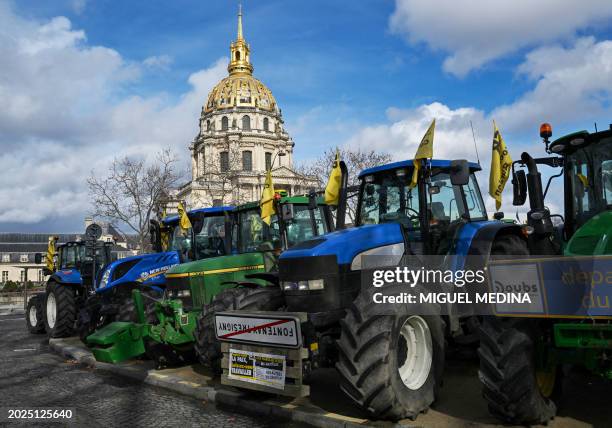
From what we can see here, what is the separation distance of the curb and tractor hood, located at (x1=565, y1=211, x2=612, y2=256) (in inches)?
105

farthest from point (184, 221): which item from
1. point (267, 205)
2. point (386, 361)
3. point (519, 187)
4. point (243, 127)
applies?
point (243, 127)

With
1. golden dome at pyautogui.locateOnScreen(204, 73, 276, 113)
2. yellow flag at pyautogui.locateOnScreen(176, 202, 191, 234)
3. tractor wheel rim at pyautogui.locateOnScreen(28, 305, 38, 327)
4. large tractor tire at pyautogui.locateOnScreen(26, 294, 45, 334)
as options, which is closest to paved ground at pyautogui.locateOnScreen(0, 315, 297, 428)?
yellow flag at pyautogui.locateOnScreen(176, 202, 191, 234)

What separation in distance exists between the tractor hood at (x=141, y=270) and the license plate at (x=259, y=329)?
6307 millimetres

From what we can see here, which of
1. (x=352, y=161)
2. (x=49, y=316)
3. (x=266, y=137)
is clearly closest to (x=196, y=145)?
(x=266, y=137)

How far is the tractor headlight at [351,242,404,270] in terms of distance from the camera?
672 centimetres

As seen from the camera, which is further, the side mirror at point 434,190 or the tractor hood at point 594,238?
the side mirror at point 434,190

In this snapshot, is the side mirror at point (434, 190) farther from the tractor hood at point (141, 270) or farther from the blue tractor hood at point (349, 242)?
the tractor hood at point (141, 270)

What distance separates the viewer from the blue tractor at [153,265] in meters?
12.0

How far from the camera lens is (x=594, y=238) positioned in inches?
211

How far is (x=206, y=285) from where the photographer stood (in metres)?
9.93

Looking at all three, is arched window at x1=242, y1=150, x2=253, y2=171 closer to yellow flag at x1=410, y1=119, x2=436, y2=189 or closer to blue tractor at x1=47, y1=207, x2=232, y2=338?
blue tractor at x1=47, y1=207, x2=232, y2=338

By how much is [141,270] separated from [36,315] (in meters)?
6.90

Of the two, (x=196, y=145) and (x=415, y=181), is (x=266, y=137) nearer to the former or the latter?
(x=196, y=145)

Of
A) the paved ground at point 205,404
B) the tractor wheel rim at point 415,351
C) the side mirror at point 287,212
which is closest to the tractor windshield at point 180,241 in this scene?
the paved ground at point 205,404
